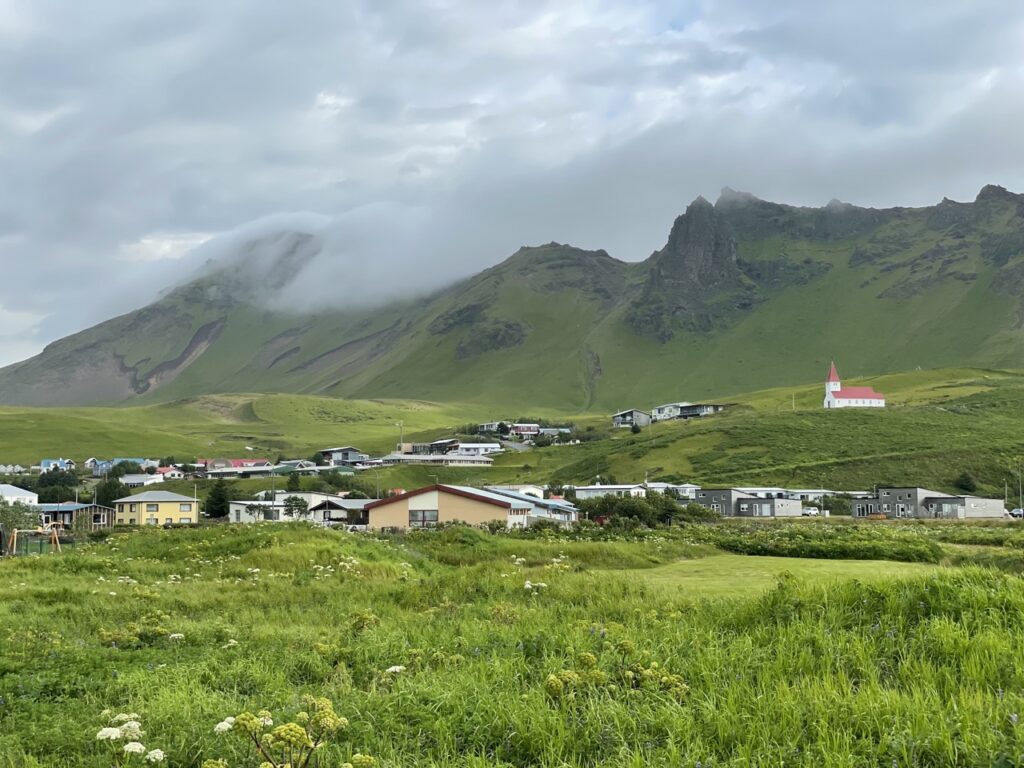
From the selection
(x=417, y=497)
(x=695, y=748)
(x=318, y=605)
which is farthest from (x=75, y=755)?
(x=417, y=497)

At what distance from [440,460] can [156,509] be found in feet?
244

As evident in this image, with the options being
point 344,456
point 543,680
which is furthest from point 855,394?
point 543,680

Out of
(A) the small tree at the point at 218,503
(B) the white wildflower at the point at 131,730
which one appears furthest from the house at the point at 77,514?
(B) the white wildflower at the point at 131,730

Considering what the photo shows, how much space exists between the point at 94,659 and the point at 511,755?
6207 mm

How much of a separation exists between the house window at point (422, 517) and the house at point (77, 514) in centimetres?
3603

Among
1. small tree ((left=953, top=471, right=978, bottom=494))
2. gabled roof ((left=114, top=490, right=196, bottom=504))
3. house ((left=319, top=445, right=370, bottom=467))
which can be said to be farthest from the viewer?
house ((left=319, top=445, right=370, bottom=467))

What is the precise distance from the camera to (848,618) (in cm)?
893

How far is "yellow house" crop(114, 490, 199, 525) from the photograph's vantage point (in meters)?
75.1

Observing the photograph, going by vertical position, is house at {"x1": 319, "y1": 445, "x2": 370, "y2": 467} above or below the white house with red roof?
below

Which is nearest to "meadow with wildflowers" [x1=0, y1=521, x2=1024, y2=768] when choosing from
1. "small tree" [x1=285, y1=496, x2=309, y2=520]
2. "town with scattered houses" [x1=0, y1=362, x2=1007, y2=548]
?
"town with scattered houses" [x1=0, y1=362, x2=1007, y2=548]

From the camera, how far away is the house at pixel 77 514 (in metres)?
73.4

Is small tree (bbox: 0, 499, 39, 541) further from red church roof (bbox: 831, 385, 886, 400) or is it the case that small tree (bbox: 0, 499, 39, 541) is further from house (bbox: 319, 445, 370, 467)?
red church roof (bbox: 831, 385, 886, 400)

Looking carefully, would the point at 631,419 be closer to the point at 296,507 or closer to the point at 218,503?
the point at 218,503

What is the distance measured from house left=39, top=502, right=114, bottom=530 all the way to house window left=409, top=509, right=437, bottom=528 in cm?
3603
